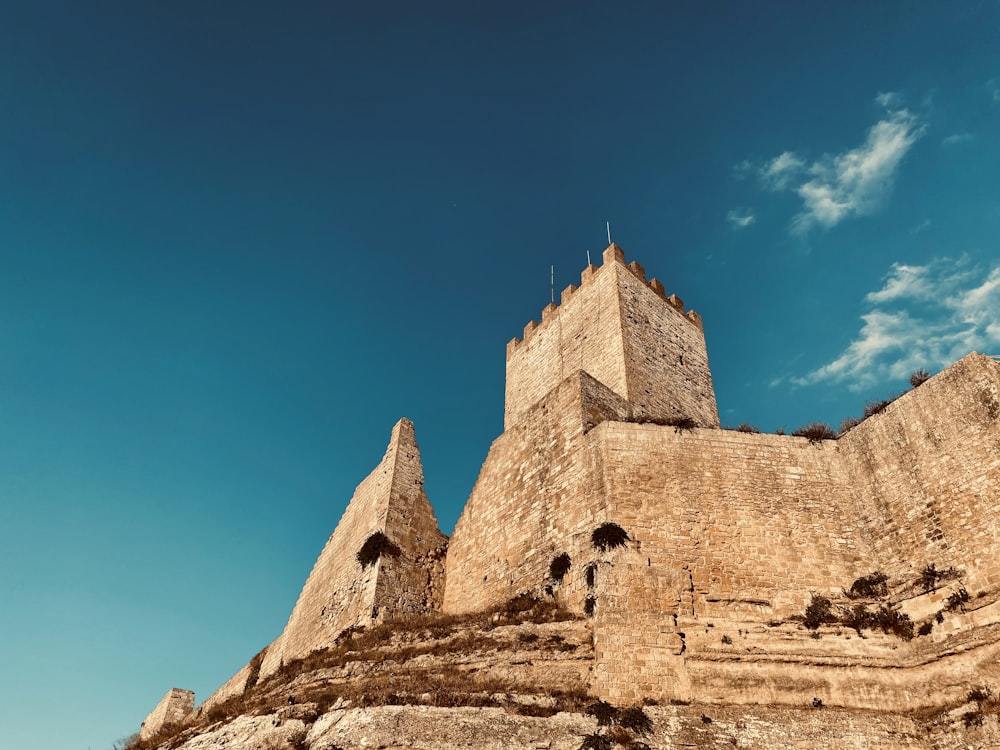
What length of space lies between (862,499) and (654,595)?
525cm

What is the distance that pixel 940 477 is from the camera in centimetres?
1452

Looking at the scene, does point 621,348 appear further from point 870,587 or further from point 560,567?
point 870,587

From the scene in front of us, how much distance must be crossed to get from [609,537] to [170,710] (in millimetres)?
22336

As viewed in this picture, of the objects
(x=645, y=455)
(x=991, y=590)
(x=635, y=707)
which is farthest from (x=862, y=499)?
(x=635, y=707)

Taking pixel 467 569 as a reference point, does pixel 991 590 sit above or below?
below

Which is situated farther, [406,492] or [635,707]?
[406,492]

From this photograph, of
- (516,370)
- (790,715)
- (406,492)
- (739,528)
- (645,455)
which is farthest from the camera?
(516,370)

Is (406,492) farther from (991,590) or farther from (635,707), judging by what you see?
(991,590)

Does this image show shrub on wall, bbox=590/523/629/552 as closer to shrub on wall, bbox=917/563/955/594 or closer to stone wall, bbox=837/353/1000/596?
stone wall, bbox=837/353/1000/596

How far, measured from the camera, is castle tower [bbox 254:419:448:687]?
766 inches

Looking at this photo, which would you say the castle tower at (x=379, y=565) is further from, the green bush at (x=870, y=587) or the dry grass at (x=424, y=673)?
the green bush at (x=870, y=587)

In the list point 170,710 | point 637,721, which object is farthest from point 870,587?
point 170,710

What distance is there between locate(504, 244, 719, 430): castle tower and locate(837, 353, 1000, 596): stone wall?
8055mm

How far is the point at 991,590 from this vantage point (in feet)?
42.1
